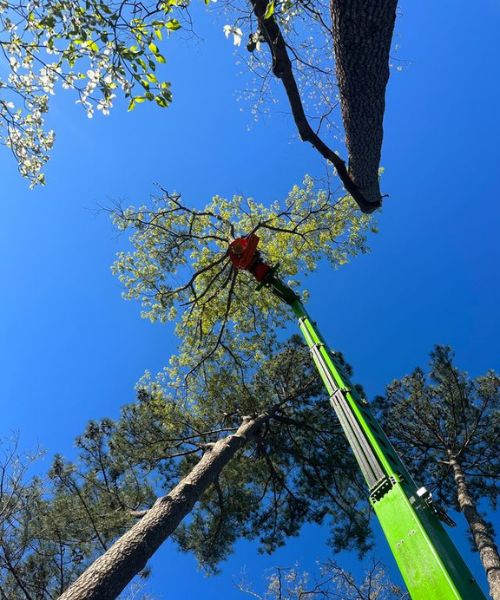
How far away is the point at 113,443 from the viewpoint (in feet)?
29.8

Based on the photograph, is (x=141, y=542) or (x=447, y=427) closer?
(x=141, y=542)

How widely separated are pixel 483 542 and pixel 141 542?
6.31m

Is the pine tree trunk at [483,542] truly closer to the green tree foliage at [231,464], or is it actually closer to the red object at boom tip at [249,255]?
the green tree foliage at [231,464]

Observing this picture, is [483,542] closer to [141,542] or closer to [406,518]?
[141,542]

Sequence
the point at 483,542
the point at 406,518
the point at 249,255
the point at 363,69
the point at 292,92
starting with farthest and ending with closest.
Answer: the point at 483,542 < the point at 249,255 < the point at 292,92 < the point at 363,69 < the point at 406,518

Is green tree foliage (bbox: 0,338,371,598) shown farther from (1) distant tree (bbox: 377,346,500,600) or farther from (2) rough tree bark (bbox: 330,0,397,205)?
(2) rough tree bark (bbox: 330,0,397,205)

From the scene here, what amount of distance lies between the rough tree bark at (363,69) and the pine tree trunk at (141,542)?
14.8 feet

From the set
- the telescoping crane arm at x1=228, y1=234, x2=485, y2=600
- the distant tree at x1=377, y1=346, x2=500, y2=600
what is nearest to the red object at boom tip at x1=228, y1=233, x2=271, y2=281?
the telescoping crane arm at x1=228, y1=234, x2=485, y2=600

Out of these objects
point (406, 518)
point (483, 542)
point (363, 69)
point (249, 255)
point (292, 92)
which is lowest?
point (406, 518)

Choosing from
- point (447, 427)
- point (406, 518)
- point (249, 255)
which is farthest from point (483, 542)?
point (406, 518)

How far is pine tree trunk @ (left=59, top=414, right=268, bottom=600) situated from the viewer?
3973 millimetres

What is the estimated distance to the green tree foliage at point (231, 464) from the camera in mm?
8750

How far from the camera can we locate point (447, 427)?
10266 millimetres

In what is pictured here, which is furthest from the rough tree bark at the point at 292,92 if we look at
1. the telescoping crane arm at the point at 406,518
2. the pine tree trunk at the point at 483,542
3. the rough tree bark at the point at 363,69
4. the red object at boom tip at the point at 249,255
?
the pine tree trunk at the point at 483,542
